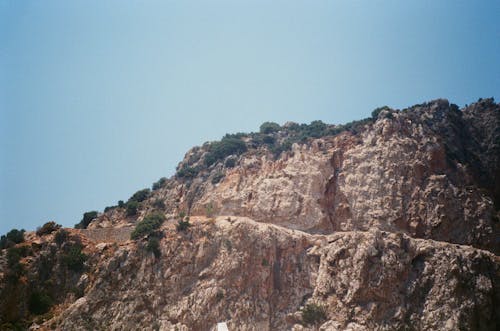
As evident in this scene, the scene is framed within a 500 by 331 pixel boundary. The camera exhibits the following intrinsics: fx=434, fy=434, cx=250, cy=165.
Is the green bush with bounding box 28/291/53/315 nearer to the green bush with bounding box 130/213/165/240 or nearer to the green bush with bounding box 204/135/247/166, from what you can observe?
the green bush with bounding box 130/213/165/240

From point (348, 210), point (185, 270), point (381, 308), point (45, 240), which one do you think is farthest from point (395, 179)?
point (45, 240)

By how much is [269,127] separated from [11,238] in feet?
150

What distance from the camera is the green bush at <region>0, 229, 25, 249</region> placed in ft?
152

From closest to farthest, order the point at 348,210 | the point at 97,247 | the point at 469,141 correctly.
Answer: the point at 97,247 → the point at 348,210 → the point at 469,141

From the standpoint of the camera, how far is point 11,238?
47500 millimetres

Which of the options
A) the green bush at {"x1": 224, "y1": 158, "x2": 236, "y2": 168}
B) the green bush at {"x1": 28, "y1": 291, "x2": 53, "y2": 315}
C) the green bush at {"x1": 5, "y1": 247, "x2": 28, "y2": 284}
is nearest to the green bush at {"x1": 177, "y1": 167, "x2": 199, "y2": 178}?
the green bush at {"x1": 224, "y1": 158, "x2": 236, "y2": 168}

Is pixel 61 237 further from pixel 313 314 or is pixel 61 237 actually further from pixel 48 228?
pixel 313 314

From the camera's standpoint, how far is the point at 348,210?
51688 millimetres

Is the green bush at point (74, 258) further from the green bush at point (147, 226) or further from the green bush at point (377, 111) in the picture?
the green bush at point (377, 111)

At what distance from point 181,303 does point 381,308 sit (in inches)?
742

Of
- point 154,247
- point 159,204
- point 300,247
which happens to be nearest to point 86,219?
point 159,204

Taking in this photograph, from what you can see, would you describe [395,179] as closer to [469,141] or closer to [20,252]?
[469,141]

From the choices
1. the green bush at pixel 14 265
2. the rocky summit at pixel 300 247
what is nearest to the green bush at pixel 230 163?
the rocky summit at pixel 300 247

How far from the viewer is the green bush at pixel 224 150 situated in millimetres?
66750
